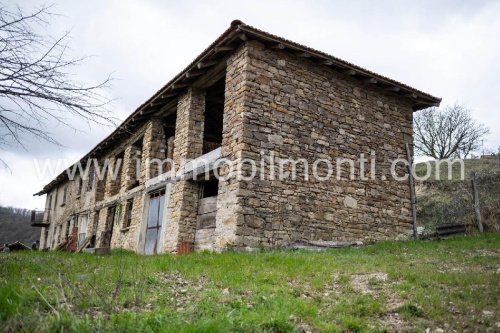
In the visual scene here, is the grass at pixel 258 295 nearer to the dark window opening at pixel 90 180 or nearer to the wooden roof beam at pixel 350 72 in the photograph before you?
the wooden roof beam at pixel 350 72

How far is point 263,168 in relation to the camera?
8391 mm

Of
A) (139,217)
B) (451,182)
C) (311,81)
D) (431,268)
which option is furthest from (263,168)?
(451,182)

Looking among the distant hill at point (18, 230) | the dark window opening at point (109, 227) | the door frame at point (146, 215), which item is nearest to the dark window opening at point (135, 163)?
the dark window opening at point (109, 227)

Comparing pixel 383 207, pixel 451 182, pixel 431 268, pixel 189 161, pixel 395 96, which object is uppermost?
pixel 395 96

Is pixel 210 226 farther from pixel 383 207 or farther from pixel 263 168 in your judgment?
pixel 383 207

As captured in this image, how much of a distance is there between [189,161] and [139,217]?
333 cm

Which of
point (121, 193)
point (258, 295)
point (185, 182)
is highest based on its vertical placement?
point (121, 193)

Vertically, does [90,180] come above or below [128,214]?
above

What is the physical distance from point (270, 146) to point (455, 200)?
376 inches

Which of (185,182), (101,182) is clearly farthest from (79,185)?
(185,182)

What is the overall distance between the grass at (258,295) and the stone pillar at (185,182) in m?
3.26

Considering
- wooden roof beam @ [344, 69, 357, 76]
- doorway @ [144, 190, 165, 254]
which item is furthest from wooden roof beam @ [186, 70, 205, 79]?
wooden roof beam @ [344, 69, 357, 76]

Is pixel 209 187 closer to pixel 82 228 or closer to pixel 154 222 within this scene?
pixel 154 222

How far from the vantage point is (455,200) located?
14477mm
